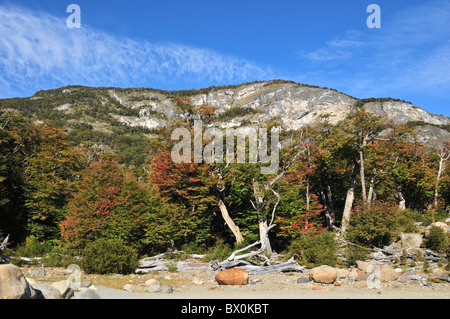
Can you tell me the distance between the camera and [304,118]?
149 metres

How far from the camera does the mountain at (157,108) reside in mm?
128125

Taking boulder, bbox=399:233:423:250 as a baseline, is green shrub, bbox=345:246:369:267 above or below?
below

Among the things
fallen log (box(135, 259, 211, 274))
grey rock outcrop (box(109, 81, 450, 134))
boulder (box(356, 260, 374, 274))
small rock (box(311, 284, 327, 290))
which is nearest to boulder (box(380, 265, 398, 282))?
boulder (box(356, 260, 374, 274))

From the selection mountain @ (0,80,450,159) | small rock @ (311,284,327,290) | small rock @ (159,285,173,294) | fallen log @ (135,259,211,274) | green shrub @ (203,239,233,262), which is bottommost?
fallen log @ (135,259,211,274)

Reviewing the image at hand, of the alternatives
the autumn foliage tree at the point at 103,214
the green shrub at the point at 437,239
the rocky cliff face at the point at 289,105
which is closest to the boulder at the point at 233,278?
the autumn foliage tree at the point at 103,214

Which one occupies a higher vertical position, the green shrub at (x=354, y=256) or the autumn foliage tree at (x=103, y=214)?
the autumn foliage tree at (x=103, y=214)

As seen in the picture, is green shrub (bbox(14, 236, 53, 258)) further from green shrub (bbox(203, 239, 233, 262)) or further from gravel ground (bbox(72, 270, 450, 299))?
green shrub (bbox(203, 239, 233, 262))

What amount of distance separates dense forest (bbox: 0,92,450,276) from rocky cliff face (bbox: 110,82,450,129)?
9628 centimetres

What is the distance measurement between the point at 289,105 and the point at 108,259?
14813 cm

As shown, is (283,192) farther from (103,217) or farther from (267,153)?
(103,217)

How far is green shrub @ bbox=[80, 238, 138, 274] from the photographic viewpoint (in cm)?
1452

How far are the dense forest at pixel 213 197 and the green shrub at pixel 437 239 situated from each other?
7.1 inches

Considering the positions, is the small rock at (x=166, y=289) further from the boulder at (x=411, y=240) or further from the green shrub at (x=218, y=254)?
the boulder at (x=411, y=240)
